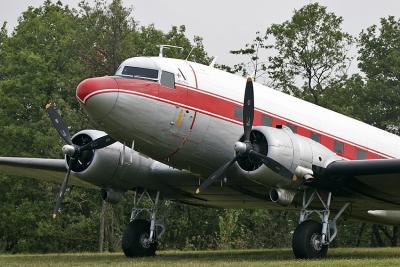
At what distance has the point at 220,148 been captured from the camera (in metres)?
18.6

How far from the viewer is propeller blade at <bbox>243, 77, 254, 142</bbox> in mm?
17766

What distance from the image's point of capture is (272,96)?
65.3 ft

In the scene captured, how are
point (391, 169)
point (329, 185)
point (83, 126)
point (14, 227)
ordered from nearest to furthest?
point (391, 169) < point (329, 185) < point (83, 126) < point (14, 227)

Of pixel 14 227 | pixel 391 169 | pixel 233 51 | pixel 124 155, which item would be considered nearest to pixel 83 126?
pixel 14 227

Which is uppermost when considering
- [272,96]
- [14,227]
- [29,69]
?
[29,69]

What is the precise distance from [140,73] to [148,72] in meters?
0.19

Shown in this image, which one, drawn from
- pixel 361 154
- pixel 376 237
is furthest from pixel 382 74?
pixel 361 154

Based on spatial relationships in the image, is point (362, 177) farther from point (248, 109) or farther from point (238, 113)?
point (238, 113)

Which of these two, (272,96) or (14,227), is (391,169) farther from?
(14,227)

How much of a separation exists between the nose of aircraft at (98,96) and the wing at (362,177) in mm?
4877

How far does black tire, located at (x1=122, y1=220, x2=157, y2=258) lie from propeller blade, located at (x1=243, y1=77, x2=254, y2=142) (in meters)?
5.09

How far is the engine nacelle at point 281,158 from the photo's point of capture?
17281 millimetres

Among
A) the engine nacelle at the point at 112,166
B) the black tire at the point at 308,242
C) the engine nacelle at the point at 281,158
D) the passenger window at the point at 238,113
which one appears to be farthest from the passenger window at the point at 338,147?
the engine nacelle at the point at 112,166

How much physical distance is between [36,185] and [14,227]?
261 centimetres
